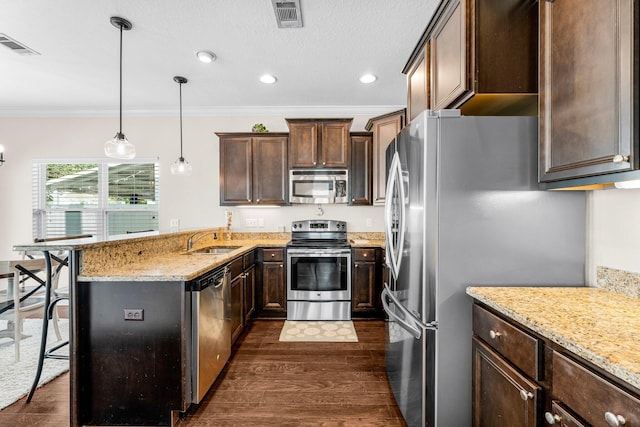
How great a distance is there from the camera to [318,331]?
322cm

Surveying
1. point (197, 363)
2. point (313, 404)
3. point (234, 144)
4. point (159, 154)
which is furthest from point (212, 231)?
point (313, 404)

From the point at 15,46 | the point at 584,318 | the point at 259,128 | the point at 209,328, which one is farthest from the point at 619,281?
the point at 15,46

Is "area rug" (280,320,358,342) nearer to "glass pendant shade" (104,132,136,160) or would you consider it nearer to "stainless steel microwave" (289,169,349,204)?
"stainless steel microwave" (289,169,349,204)

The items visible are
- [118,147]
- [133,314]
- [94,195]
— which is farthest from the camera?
[94,195]

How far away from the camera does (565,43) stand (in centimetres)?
124

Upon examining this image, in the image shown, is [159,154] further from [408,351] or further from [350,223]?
[408,351]

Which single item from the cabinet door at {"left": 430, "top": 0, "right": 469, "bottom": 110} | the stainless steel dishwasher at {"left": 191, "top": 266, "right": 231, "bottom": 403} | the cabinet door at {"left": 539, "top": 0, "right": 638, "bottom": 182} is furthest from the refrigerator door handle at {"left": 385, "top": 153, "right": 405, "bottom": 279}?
the stainless steel dishwasher at {"left": 191, "top": 266, "right": 231, "bottom": 403}

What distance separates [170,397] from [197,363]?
0.72ft

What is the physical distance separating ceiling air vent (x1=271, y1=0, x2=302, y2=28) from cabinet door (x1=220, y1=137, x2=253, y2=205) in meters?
1.76

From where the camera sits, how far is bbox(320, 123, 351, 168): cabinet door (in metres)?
3.74

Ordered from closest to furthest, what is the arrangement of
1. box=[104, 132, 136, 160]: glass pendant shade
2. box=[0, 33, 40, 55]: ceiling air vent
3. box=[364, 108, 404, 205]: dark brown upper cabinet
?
box=[104, 132, 136, 160]: glass pendant shade < box=[0, 33, 40, 55]: ceiling air vent < box=[364, 108, 404, 205]: dark brown upper cabinet

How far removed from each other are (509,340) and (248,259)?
8.43 ft

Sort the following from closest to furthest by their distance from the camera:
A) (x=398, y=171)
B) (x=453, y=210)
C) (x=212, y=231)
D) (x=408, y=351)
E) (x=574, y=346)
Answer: (x=574, y=346)
(x=453, y=210)
(x=408, y=351)
(x=398, y=171)
(x=212, y=231)

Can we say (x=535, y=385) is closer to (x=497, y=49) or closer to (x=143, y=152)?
(x=497, y=49)
